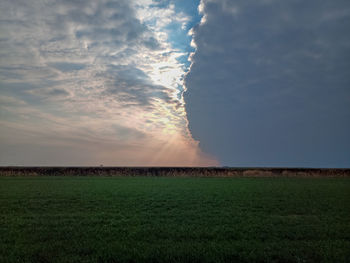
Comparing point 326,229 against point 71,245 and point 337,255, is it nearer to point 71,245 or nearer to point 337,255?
point 337,255

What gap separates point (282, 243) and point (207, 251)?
2693mm

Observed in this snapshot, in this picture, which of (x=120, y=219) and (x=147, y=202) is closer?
(x=120, y=219)

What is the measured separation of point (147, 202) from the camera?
635 inches

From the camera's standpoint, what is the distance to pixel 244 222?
1081 centimetres

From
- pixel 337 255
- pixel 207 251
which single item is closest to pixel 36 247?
pixel 207 251

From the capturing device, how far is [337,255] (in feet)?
24.1

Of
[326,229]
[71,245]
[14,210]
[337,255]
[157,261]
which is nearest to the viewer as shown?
[157,261]

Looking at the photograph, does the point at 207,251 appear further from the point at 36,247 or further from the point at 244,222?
the point at 36,247

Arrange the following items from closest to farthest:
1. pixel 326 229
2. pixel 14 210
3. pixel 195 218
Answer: pixel 326 229
pixel 195 218
pixel 14 210

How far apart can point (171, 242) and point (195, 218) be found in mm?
3677

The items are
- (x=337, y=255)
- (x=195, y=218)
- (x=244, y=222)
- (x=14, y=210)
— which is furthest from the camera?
(x=14, y=210)

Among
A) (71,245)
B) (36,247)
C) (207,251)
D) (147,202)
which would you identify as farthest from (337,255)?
(147,202)

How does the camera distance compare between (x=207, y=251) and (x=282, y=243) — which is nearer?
(x=207, y=251)

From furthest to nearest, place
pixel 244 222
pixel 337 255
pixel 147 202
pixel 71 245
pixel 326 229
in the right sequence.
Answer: pixel 147 202, pixel 244 222, pixel 326 229, pixel 71 245, pixel 337 255
